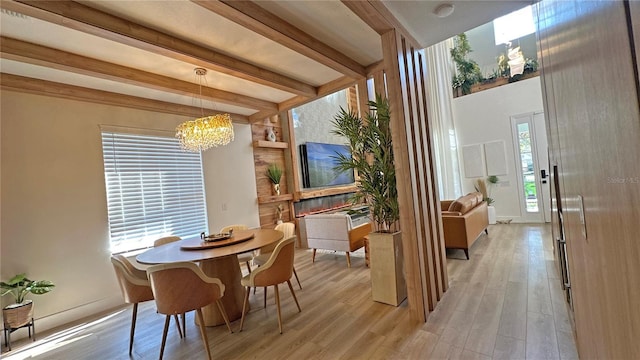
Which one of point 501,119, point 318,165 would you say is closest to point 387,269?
point 318,165

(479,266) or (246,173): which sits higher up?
(246,173)

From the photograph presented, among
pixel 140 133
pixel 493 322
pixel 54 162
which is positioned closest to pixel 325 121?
pixel 140 133

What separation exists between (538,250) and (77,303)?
6199mm

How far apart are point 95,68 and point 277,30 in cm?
199

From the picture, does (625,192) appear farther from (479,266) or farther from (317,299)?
(479,266)

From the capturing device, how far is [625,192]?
1.51 ft

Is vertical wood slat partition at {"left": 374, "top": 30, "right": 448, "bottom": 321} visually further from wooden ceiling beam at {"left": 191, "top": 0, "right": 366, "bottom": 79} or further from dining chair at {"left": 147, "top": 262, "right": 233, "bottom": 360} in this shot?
dining chair at {"left": 147, "top": 262, "right": 233, "bottom": 360}

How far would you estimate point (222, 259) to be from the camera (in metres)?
2.83

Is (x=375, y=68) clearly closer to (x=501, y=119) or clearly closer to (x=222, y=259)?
(x=222, y=259)

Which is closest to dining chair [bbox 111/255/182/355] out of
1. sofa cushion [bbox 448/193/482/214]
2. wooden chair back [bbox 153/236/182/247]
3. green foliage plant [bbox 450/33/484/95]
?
wooden chair back [bbox 153/236/182/247]

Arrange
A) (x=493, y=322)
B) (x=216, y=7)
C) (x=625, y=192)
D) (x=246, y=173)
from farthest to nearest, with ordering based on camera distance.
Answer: (x=246, y=173)
(x=493, y=322)
(x=216, y=7)
(x=625, y=192)

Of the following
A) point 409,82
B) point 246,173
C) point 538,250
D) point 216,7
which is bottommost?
point 538,250

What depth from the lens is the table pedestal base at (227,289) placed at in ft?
8.99

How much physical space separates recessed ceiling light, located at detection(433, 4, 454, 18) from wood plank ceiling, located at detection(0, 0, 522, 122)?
0.08m
